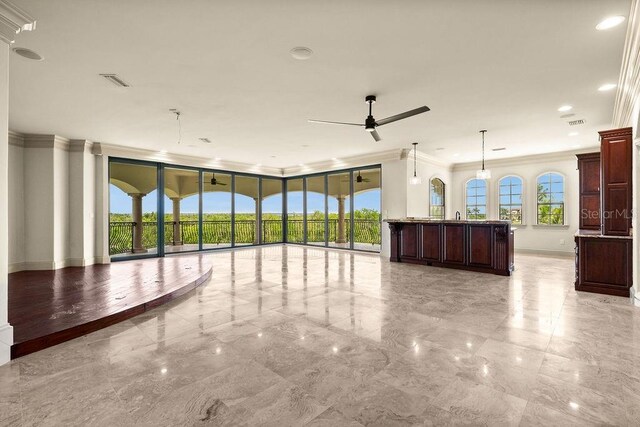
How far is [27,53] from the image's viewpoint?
125 inches

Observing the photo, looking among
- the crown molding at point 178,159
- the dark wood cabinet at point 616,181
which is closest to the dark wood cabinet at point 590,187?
the dark wood cabinet at point 616,181

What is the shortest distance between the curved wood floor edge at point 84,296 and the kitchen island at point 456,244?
4417mm

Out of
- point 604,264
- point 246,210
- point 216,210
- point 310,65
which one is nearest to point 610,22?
point 310,65

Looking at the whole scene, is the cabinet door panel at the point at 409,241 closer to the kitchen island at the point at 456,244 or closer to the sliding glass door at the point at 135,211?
the kitchen island at the point at 456,244

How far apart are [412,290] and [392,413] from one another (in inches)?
124

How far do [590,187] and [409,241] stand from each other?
3.79 metres

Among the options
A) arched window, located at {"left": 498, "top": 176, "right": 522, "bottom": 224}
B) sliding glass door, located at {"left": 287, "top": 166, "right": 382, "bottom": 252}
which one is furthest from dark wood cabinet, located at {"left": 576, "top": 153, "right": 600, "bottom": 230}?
sliding glass door, located at {"left": 287, "top": 166, "right": 382, "bottom": 252}

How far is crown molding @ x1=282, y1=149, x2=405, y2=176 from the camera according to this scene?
8.41 meters

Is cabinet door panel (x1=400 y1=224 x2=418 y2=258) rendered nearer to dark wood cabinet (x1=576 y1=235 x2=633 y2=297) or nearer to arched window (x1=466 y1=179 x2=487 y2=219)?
dark wood cabinet (x1=576 y1=235 x2=633 y2=297)

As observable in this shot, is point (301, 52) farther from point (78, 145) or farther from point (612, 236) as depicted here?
point (78, 145)

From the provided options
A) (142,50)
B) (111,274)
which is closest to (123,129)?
(111,274)

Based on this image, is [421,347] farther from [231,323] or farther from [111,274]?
[111,274]

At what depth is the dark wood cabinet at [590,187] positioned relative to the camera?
21.4 ft

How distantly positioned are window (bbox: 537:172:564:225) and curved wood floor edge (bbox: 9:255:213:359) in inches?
348
